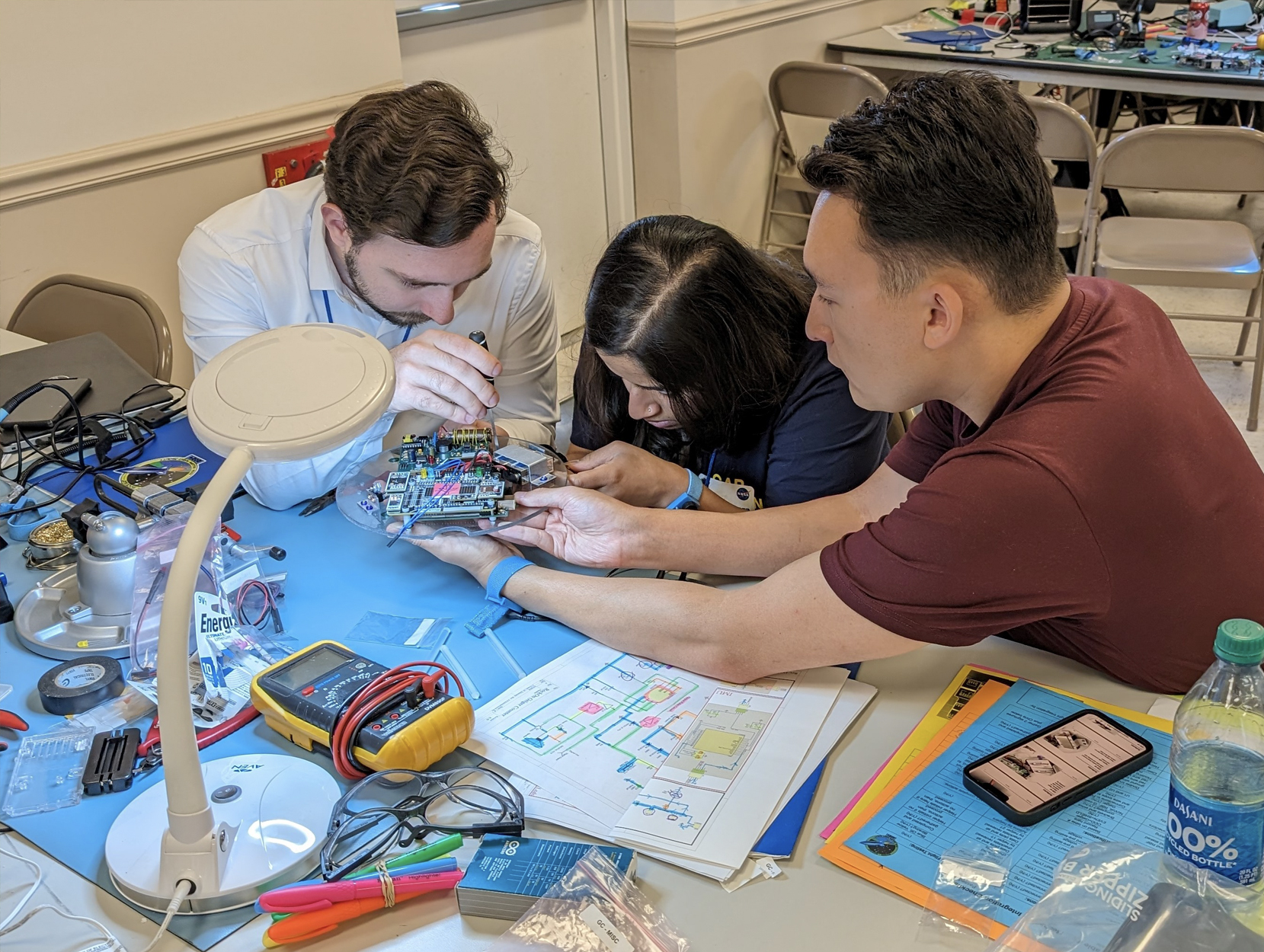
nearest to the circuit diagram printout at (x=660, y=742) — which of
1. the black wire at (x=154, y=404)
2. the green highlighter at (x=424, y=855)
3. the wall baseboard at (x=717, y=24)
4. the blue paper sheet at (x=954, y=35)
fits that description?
the green highlighter at (x=424, y=855)

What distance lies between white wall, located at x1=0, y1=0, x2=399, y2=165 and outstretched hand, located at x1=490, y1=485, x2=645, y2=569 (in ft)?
5.64

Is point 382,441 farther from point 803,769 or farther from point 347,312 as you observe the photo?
point 803,769

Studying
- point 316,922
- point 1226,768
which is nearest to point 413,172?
point 316,922

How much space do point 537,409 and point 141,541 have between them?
34.3 inches

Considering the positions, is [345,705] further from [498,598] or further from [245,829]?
[498,598]

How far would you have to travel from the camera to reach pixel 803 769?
1.13 m

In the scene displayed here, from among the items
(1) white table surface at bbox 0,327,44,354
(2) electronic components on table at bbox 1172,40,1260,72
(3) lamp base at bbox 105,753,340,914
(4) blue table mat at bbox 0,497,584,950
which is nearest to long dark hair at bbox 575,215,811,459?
(4) blue table mat at bbox 0,497,584,950

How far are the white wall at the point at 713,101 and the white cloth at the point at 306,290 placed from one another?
80.7 inches

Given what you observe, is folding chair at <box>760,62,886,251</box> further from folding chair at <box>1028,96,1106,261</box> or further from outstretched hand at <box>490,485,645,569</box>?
outstretched hand at <box>490,485,645,569</box>

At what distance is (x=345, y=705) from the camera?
117cm

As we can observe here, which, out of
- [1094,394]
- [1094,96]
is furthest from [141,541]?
[1094,96]

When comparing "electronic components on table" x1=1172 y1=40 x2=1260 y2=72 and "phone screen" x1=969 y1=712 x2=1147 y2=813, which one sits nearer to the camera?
"phone screen" x1=969 y1=712 x2=1147 y2=813

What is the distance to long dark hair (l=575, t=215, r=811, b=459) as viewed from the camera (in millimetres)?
1626

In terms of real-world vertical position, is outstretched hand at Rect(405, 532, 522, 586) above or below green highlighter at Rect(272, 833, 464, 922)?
above
